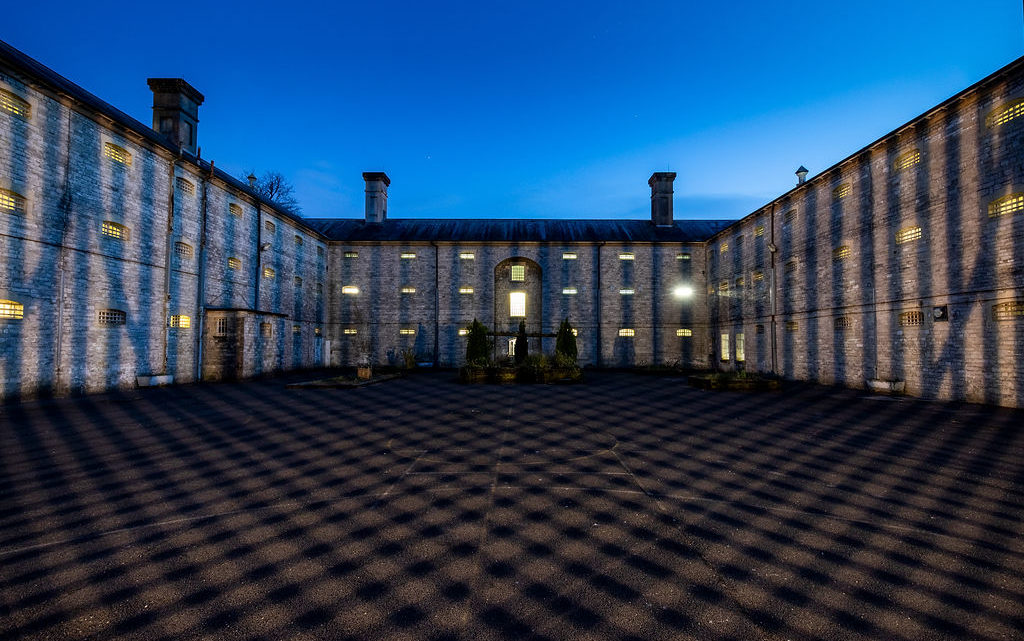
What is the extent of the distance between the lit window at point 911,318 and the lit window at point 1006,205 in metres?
3.21

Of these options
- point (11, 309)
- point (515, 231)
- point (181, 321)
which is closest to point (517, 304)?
point (515, 231)

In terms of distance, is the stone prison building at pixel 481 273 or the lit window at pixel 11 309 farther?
the stone prison building at pixel 481 273

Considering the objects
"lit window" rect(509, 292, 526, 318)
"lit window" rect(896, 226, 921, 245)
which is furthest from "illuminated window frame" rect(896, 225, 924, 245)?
"lit window" rect(509, 292, 526, 318)

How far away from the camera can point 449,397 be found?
13.2 metres

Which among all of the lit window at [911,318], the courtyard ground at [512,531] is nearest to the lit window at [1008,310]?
the lit window at [911,318]

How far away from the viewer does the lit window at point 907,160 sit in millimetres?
12655

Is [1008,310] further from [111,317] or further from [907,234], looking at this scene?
[111,317]

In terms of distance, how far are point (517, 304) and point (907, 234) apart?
60.4 ft

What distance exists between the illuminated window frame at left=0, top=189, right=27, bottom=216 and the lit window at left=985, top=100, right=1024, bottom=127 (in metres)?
27.5

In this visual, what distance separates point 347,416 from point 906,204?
1875 cm

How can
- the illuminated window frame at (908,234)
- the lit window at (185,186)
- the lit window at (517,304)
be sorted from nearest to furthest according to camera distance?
the illuminated window frame at (908,234) < the lit window at (185,186) < the lit window at (517,304)

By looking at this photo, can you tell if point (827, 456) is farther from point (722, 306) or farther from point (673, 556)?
point (722, 306)

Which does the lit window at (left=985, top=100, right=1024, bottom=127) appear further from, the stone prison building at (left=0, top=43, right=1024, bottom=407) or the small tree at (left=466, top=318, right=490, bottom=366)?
the small tree at (left=466, top=318, right=490, bottom=366)

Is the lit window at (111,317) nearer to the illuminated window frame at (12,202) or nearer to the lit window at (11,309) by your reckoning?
the lit window at (11,309)
